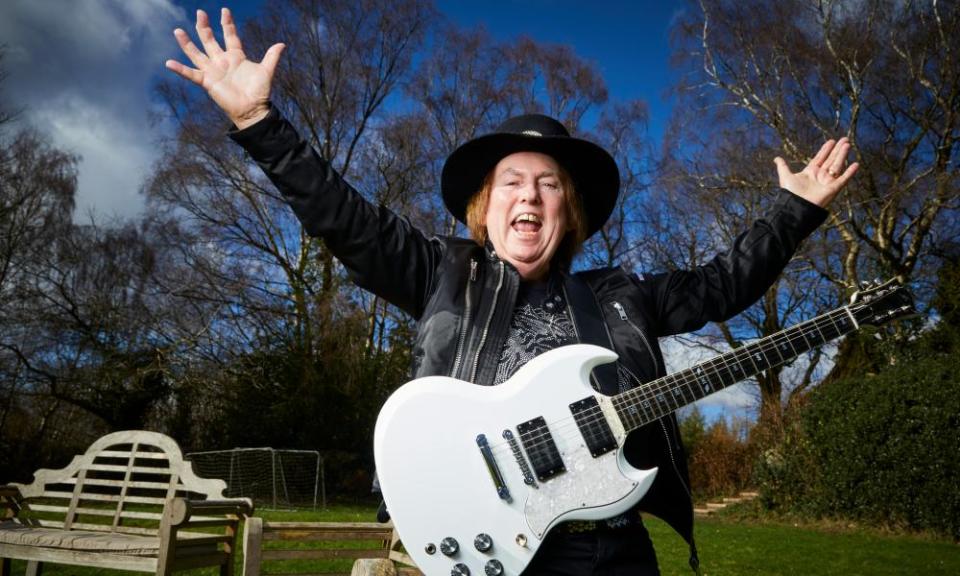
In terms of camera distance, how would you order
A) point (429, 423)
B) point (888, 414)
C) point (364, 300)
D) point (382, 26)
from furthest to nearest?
point (382, 26) < point (364, 300) < point (888, 414) < point (429, 423)

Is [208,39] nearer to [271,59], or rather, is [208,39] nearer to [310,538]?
[271,59]

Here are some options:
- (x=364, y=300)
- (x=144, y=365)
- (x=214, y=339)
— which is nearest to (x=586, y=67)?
(x=364, y=300)

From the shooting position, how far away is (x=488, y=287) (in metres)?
2.27

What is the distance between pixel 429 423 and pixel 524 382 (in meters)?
0.31

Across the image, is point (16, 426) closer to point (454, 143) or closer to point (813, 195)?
point (454, 143)

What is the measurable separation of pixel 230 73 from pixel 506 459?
1.47 meters

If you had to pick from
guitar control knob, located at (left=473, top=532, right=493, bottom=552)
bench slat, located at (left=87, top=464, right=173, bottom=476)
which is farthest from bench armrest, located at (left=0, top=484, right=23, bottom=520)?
guitar control knob, located at (left=473, top=532, right=493, bottom=552)

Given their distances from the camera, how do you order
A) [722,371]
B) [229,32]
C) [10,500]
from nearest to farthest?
[229,32] → [722,371] → [10,500]

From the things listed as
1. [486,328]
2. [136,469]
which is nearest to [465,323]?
[486,328]

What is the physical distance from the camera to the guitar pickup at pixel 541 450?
194cm

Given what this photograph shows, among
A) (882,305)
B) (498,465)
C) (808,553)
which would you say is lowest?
(808,553)

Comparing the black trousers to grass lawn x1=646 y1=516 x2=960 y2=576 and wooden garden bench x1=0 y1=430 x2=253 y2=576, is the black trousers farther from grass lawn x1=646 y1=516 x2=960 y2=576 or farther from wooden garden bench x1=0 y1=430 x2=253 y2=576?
grass lawn x1=646 y1=516 x2=960 y2=576

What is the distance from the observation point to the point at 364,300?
1678cm

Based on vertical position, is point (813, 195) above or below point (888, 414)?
above
